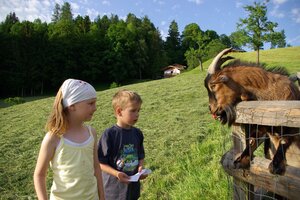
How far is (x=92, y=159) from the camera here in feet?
8.93

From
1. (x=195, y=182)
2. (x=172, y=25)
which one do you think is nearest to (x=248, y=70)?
(x=195, y=182)

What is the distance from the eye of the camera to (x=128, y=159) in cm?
324

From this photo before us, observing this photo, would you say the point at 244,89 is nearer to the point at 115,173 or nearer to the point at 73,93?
the point at 115,173

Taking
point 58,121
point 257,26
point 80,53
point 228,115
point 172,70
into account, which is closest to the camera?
point 58,121

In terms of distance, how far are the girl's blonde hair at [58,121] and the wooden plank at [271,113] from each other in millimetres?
1374

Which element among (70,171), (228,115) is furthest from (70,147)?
(228,115)

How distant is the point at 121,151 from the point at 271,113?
1.54m

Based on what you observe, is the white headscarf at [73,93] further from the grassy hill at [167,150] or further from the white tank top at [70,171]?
the grassy hill at [167,150]

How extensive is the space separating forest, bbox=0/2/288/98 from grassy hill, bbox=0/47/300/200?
3868 cm

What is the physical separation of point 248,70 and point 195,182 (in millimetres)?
1924

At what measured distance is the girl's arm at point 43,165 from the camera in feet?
7.81

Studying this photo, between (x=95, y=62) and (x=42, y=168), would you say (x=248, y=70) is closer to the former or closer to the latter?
(x=42, y=168)

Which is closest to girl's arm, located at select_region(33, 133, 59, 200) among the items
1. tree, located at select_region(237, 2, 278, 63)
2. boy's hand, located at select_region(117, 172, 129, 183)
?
boy's hand, located at select_region(117, 172, 129, 183)

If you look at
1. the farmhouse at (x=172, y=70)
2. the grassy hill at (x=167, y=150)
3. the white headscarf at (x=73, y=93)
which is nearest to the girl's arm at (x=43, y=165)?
the white headscarf at (x=73, y=93)
